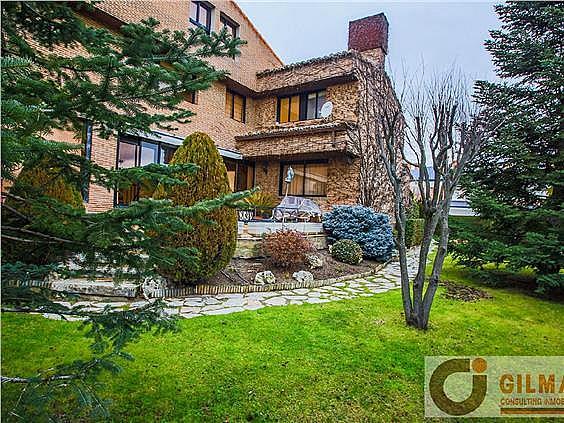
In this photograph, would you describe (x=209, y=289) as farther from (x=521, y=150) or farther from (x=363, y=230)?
(x=521, y=150)

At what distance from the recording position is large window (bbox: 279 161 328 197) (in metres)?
14.4

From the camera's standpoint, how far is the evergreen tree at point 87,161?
6.31 ft

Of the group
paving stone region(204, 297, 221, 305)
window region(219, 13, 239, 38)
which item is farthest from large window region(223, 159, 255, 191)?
paving stone region(204, 297, 221, 305)

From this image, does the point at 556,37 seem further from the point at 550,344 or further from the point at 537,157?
the point at 550,344

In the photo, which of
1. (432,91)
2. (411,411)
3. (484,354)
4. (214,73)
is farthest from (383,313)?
(214,73)

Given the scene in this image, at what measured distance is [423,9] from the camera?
4773 millimetres

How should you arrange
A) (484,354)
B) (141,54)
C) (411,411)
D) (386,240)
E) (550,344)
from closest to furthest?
(141,54) → (411,411) → (484,354) → (550,344) → (386,240)

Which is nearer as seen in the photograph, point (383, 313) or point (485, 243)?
point (383, 313)

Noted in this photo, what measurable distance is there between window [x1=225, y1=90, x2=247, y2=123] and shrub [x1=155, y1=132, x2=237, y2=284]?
9.50 metres

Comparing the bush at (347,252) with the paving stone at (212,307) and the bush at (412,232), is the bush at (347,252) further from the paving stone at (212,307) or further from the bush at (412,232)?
the bush at (412,232)

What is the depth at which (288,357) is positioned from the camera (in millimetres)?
3764

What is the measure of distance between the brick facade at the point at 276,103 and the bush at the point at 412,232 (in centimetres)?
153

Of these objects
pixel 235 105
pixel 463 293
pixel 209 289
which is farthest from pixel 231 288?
pixel 235 105

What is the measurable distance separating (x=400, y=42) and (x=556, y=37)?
14.8ft
